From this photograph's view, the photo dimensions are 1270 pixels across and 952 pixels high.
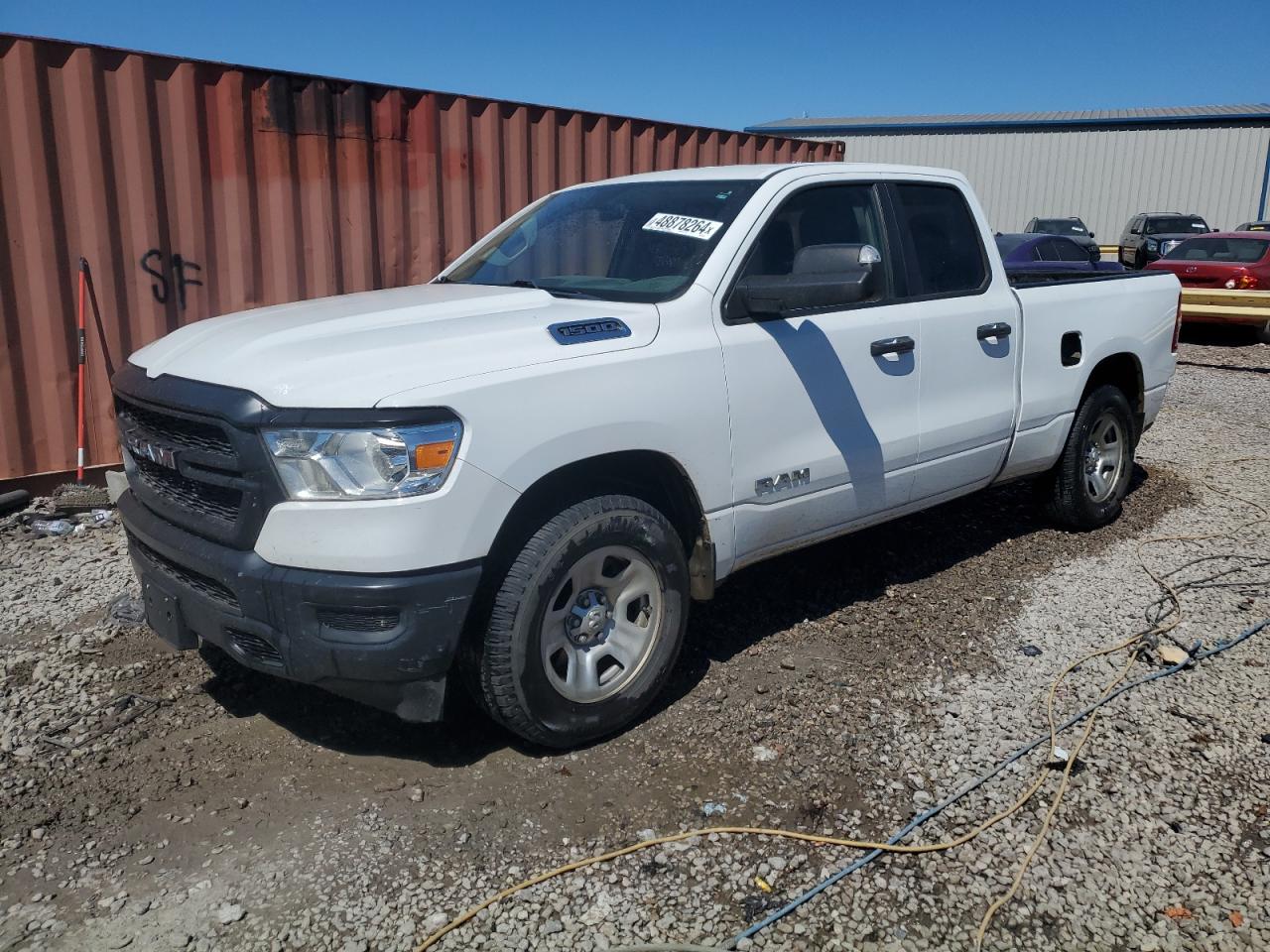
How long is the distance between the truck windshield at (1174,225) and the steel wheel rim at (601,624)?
25.3 metres

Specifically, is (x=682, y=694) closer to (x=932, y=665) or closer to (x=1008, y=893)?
(x=932, y=665)

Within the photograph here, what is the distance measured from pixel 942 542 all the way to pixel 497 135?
184 inches

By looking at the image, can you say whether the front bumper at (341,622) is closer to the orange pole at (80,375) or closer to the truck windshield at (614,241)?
the truck windshield at (614,241)

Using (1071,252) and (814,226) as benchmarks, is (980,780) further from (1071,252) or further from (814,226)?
(1071,252)

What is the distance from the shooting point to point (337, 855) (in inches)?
117

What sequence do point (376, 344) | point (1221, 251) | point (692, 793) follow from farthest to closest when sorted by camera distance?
point (1221, 251)
point (692, 793)
point (376, 344)

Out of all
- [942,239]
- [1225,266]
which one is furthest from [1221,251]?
[942,239]

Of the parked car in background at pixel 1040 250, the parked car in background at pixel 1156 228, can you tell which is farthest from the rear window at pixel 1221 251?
the parked car in background at pixel 1156 228

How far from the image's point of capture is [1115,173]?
33188mm

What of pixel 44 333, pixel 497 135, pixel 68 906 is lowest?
pixel 68 906

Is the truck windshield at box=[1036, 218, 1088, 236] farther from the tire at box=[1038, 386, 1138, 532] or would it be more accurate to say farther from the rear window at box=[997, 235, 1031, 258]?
the tire at box=[1038, 386, 1138, 532]

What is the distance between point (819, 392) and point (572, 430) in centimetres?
120

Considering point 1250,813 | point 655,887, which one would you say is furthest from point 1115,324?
point 655,887

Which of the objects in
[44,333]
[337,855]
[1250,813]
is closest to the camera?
[337,855]
